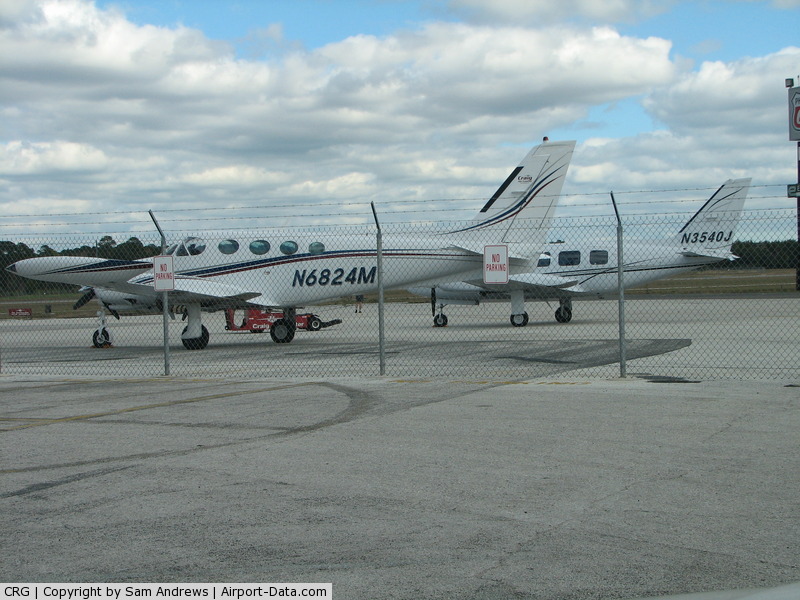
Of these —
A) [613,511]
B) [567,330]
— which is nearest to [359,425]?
[613,511]

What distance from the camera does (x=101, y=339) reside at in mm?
23125

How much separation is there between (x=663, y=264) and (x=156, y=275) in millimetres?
21128

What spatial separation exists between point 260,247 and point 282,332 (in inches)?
104

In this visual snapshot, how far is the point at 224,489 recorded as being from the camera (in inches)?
242

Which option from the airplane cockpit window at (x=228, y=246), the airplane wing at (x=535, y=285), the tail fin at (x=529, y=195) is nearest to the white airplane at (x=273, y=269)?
the airplane cockpit window at (x=228, y=246)

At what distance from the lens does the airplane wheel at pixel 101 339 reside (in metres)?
23.0

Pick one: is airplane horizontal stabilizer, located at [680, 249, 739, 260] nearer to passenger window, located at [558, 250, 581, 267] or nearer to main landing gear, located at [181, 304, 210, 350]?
passenger window, located at [558, 250, 581, 267]

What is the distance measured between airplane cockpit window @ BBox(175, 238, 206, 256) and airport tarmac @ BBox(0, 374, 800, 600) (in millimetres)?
10917

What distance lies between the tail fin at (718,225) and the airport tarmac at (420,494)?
67.6 ft

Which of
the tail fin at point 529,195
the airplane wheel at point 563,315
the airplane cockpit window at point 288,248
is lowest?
the airplane wheel at point 563,315

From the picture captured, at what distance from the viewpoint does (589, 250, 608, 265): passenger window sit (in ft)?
100

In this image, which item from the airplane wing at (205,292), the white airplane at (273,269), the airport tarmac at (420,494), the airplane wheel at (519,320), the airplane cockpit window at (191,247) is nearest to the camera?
the airport tarmac at (420,494)

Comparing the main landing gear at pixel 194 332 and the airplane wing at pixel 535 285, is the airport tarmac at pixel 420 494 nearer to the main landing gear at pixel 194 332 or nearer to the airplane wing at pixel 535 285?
the main landing gear at pixel 194 332

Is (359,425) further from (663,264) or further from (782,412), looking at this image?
(663,264)
